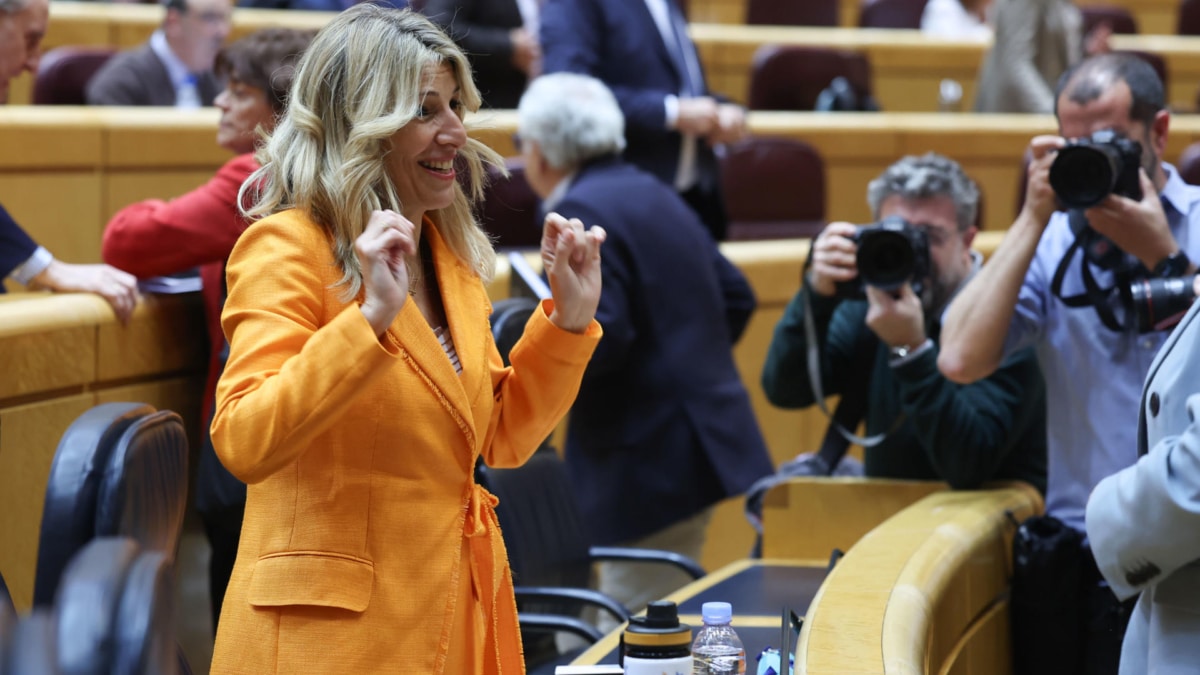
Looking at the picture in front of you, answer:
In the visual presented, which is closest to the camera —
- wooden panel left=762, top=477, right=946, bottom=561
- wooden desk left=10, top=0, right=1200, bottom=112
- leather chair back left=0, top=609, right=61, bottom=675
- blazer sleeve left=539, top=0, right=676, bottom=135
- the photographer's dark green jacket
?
leather chair back left=0, top=609, right=61, bottom=675

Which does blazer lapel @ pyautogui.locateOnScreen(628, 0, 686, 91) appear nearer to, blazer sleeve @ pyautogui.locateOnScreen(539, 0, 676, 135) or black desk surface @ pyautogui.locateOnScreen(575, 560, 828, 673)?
blazer sleeve @ pyautogui.locateOnScreen(539, 0, 676, 135)

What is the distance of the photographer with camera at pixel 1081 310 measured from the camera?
2384 millimetres

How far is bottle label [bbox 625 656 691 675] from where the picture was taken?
1.78 metres

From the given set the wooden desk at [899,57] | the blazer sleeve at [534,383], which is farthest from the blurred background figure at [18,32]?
the wooden desk at [899,57]

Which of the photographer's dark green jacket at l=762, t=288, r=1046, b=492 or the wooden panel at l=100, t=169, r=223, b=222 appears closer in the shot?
the photographer's dark green jacket at l=762, t=288, r=1046, b=492

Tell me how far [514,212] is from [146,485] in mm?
2760

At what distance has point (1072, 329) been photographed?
252 cm

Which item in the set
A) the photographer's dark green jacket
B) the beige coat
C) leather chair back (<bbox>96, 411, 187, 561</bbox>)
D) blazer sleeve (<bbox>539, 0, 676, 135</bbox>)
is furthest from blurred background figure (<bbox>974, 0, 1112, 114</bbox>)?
leather chair back (<bbox>96, 411, 187, 561</bbox>)

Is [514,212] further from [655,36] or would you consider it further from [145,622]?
[145,622]

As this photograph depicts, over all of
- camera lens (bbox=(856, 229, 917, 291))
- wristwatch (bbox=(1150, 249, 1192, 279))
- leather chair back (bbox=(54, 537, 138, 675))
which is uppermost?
leather chair back (bbox=(54, 537, 138, 675))

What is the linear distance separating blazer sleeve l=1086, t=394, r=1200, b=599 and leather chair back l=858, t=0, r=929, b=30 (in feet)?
20.6

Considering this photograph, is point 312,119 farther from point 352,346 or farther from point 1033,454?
point 1033,454

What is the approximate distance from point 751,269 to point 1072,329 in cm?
171

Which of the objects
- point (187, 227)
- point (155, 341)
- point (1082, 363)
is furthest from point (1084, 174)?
point (155, 341)
